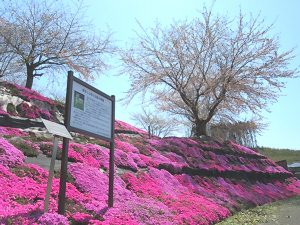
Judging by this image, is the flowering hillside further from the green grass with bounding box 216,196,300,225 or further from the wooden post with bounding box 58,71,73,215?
the green grass with bounding box 216,196,300,225

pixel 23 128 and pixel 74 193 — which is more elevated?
pixel 23 128

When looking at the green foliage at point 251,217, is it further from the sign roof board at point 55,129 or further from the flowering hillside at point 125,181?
the sign roof board at point 55,129

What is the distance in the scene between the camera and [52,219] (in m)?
7.59

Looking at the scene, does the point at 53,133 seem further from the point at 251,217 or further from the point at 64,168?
the point at 251,217

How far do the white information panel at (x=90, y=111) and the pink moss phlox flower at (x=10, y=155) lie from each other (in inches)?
118

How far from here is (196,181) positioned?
19.7m

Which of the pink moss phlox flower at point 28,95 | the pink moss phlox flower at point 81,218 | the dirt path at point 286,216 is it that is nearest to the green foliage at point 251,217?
the dirt path at point 286,216

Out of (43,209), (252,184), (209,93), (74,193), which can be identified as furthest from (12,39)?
(43,209)

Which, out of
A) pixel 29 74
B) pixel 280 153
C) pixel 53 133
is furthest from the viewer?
pixel 280 153

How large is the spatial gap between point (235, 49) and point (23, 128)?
811 inches

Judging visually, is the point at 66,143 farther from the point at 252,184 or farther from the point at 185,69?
the point at 185,69

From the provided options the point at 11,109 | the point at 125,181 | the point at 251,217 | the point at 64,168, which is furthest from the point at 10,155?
the point at 11,109

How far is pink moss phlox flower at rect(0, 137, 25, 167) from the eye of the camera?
1088cm

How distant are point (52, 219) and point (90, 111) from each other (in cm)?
265
